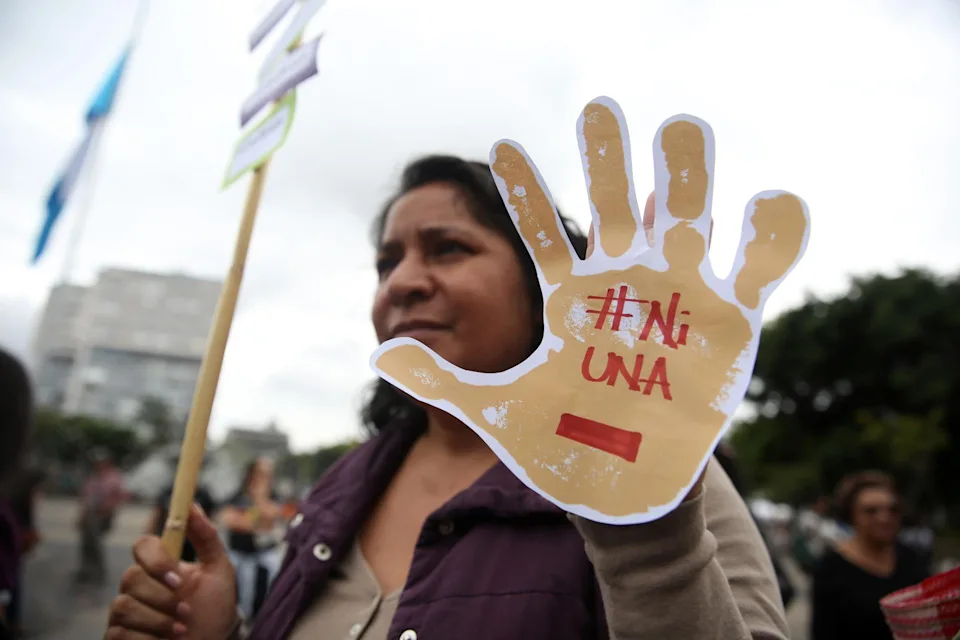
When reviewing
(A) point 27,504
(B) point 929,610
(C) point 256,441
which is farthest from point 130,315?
(B) point 929,610

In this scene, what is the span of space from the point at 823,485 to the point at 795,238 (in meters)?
24.9

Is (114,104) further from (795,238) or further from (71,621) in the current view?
(795,238)

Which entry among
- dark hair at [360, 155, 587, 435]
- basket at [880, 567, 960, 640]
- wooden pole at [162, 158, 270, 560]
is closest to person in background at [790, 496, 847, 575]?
basket at [880, 567, 960, 640]

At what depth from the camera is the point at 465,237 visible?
3.45 feet

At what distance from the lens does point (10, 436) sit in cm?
189

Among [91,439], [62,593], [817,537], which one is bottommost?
[91,439]

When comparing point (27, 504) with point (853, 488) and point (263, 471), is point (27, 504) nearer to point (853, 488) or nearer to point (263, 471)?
point (263, 471)

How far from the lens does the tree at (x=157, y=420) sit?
3300 cm

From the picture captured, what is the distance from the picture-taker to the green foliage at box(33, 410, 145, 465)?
26.1 m

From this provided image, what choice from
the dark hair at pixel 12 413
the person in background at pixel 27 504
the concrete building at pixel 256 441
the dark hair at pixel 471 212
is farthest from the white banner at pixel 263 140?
the concrete building at pixel 256 441

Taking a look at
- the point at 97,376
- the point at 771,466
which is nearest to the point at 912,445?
the point at 771,466

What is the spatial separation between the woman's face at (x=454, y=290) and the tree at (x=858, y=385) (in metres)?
18.7

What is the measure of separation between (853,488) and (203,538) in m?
2.85

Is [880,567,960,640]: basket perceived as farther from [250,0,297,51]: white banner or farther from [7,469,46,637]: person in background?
[7,469,46,637]: person in background
